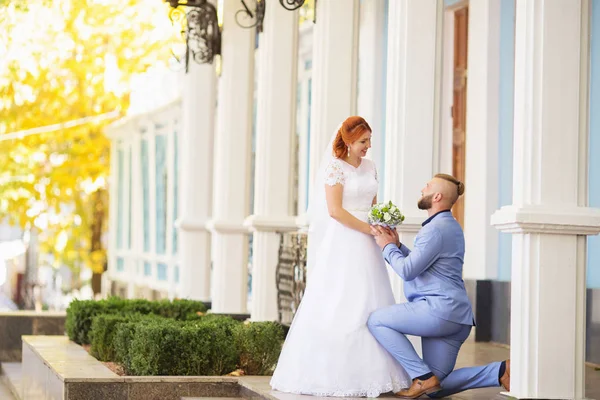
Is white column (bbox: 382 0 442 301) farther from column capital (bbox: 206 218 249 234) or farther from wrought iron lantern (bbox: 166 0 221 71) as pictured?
wrought iron lantern (bbox: 166 0 221 71)

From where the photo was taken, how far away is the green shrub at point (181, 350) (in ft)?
28.2

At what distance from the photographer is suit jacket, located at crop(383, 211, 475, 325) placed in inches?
279

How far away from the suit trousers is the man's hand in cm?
43

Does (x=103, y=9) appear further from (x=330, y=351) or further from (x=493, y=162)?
(x=330, y=351)

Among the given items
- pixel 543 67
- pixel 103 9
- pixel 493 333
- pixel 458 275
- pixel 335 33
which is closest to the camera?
pixel 543 67

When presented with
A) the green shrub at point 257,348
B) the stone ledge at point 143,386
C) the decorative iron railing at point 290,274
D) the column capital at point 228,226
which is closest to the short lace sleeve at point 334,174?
the stone ledge at point 143,386

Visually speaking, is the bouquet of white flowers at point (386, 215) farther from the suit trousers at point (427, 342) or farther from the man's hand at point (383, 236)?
the suit trousers at point (427, 342)

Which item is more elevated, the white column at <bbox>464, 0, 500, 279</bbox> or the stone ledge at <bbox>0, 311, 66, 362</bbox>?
the white column at <bbox>464, 0, 500, 279</bbox>

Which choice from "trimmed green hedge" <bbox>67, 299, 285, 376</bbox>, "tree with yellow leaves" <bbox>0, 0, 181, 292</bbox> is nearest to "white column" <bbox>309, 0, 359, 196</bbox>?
"trimmed green hedge" <bbox>67, 299, 285, 376</bbox>

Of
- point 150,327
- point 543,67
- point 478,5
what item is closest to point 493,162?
point 478,5

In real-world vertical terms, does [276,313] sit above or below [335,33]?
below

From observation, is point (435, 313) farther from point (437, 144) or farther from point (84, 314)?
point (84, 314)

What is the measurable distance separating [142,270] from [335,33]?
12838 millimetres

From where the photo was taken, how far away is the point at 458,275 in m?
7.26
